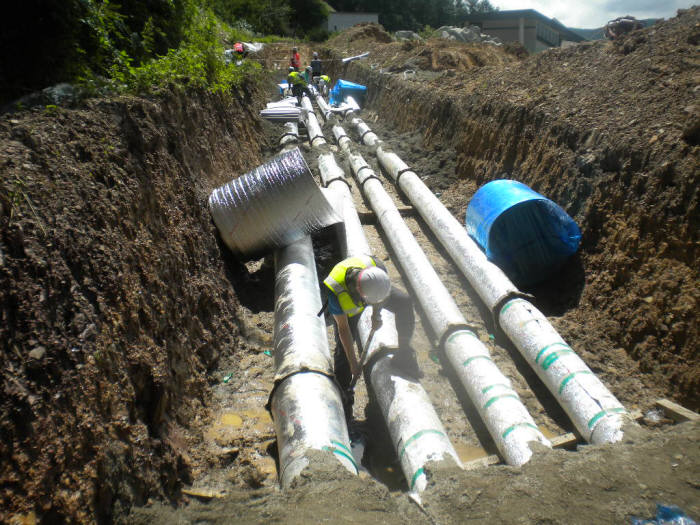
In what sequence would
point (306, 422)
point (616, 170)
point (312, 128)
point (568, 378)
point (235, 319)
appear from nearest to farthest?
1. point (306, 422)
2. point (568, 378)
3. point (235, 319)
4. point (616, 170)
5. point (312, 128)

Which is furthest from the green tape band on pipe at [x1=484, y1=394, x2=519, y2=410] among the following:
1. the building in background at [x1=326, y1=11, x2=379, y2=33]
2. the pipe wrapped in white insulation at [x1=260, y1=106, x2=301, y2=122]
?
the building in background at [x1=326, y1=11, x2=379, y2=33]

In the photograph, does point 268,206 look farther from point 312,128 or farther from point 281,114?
point 281,114

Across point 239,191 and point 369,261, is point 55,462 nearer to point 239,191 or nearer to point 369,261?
point 369,261

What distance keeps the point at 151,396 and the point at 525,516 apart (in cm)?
231

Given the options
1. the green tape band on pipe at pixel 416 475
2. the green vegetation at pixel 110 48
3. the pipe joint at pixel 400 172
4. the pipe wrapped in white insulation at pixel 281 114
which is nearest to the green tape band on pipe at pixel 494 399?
the green tape band on pipe at pixel 416 475

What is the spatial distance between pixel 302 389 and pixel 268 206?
100 inches

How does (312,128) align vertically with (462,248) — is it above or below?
above

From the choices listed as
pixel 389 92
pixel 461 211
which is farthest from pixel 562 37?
pixel 461 211

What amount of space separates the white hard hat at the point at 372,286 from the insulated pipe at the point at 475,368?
3.21 ft

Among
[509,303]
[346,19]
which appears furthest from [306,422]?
[346,19]

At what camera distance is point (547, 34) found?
41.3m

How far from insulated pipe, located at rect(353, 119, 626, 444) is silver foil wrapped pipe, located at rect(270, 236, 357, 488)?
1772mm

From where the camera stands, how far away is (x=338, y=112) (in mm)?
14070

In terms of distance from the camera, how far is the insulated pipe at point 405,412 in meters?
2.83
